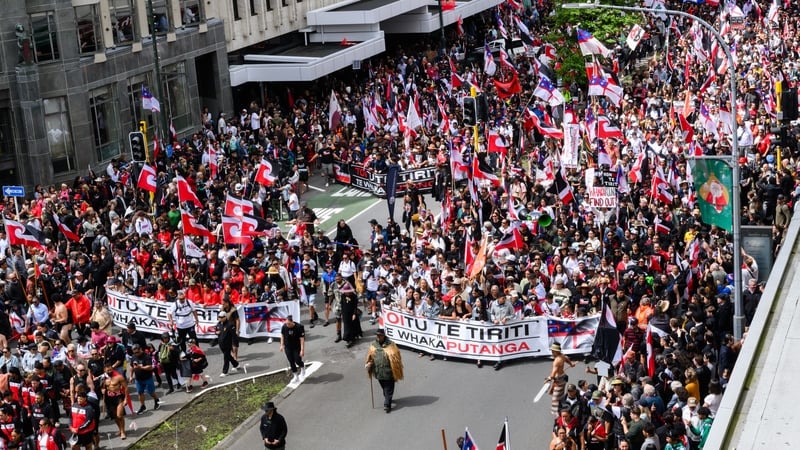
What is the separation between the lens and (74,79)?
41844 millimetres

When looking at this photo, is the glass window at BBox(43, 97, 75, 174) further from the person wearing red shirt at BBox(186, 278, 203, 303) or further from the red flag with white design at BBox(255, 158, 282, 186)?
the person wearing red shirt at BBox(186, 278, 203, 303)

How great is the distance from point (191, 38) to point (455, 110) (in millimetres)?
10194

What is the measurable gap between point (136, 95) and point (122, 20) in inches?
104

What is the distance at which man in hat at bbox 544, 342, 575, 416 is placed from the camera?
2119 cm

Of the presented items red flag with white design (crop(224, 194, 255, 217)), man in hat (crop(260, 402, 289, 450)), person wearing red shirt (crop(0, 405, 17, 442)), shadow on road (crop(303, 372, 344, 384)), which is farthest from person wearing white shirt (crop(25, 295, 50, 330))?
man in hat (crop(260, 402, 289, 450))

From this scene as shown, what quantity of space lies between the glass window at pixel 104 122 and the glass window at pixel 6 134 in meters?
2.74

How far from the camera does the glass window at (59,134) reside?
41.5 m

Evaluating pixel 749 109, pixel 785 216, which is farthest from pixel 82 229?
pixel 749 109

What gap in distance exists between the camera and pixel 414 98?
4366 cm

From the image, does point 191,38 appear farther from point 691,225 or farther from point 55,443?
point 55,443

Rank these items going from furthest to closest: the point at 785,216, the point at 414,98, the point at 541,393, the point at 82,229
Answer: the point at 414,98 < the point at 82,229 < the point at 785,216 < the point at 541,393

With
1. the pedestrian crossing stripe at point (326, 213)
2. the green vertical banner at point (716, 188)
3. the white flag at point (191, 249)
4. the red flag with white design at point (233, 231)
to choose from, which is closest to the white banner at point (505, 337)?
the green vertical banner at point (716, 188)

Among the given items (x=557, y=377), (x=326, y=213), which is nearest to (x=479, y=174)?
(x=326, y=213)

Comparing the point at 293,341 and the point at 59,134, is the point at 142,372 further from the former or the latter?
the point at 59,134
